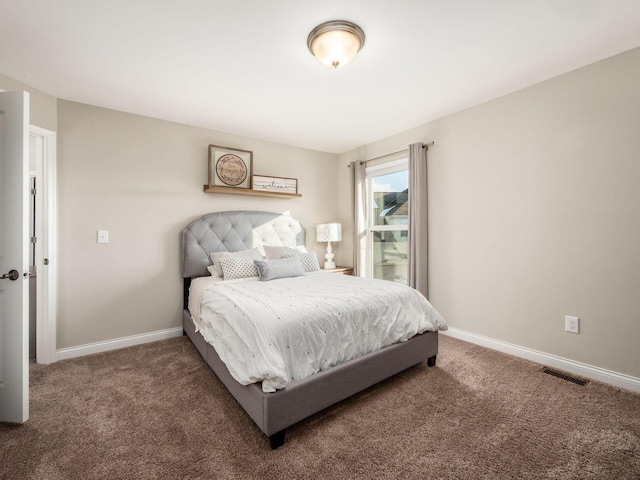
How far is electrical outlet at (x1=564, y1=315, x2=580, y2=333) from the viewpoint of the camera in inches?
93.8

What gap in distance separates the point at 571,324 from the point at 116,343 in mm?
4308

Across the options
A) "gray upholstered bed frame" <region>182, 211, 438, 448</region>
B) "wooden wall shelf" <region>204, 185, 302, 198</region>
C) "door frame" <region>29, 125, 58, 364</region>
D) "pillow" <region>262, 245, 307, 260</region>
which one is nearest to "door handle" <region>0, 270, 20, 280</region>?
"door frame" <region>29, 125, 58, 364</region>

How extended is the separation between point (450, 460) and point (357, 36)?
2.55 m

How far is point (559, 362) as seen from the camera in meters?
2.47

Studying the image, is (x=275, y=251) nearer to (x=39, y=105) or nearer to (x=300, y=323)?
(x=300, y=323)

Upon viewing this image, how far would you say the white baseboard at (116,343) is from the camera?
9.05 feet

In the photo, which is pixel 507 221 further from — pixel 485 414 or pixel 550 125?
pixel 485 414

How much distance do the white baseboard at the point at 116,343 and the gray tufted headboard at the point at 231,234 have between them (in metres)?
0.69

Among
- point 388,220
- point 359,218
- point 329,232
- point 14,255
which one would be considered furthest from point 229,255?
point 388,220

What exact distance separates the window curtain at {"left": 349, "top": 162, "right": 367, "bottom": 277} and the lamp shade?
27 cm

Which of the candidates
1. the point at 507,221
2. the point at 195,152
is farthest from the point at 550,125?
the point at 195,152

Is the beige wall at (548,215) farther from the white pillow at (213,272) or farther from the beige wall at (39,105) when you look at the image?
the beige wall at (39,105)

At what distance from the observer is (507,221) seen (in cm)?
281

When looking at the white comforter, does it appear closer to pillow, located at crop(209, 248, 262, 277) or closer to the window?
pillow, located at crop(209, 248, 262, 277)
